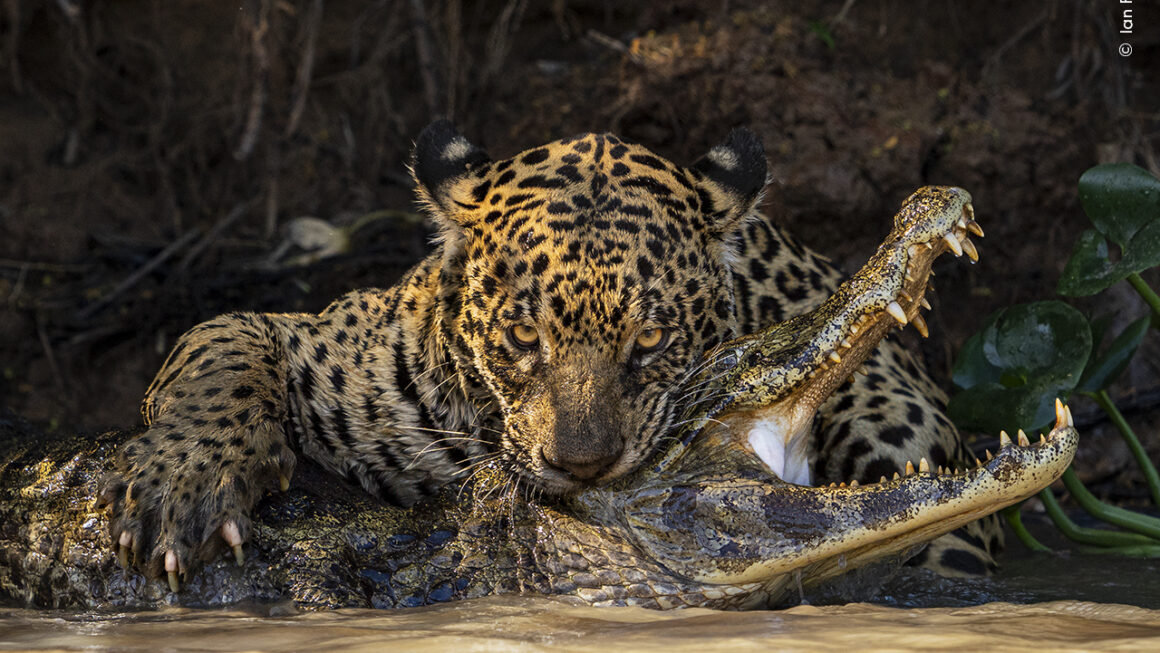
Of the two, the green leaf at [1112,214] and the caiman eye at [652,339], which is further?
the green leaf at [1112,214]

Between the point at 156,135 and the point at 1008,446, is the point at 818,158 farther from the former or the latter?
the point at 156,135

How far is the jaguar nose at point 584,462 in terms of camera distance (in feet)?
12.5

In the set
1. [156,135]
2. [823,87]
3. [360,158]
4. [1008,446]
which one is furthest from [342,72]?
[1008,446]

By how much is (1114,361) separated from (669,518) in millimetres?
2278

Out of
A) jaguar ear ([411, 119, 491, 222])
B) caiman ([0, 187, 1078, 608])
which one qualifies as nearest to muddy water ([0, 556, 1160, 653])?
caiman ([0, 187, 1078, 608])

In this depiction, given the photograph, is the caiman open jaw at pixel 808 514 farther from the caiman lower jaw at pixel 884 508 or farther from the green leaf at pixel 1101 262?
the green leaf at pixel 1101 262

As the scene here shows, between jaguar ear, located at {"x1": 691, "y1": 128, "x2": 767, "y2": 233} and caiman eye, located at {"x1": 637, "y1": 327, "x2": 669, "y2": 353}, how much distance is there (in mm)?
621

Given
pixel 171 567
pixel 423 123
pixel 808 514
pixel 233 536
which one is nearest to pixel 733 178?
pixel 808 514

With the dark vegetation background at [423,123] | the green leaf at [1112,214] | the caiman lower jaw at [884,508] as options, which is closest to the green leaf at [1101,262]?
the green leaf at [1112,214]

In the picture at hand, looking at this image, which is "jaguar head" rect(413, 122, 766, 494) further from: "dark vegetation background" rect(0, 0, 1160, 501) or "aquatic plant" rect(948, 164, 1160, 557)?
"dark vegetation background" rect(0, 0, 1160, 501)

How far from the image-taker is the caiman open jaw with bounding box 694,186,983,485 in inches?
146

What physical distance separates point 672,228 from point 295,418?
5.70ft

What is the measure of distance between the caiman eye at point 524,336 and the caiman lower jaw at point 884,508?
3.31 feet

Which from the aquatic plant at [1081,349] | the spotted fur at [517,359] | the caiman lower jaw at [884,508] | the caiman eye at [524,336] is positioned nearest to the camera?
the caiman lower jaw at [884,508]
